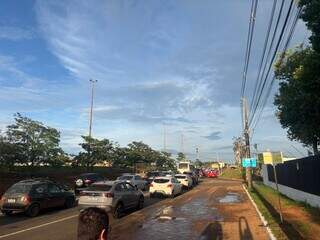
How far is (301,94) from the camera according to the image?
30703 mm

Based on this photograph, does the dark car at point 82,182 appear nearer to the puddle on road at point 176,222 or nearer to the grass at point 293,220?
the puddle on road at point 176,222

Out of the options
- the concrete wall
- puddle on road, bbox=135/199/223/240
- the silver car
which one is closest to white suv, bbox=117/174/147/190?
the concrete wall

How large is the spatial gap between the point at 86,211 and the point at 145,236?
10.6 metres

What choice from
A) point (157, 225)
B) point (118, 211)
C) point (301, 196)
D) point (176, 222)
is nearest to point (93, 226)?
point (157, 225)

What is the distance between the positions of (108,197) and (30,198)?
11.7 feet

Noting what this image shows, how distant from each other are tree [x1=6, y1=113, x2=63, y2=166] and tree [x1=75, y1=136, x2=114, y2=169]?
1485 centimetres

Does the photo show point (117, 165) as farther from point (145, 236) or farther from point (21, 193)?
point (145, 236)

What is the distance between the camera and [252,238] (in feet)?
46.7

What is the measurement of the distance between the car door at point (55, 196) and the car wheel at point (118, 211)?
3.56 metres

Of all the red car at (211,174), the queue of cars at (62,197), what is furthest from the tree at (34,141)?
the red car at (211,174)

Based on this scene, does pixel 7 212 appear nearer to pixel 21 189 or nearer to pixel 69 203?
pixel 21 189

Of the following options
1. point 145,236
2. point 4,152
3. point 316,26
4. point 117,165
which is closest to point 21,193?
point 145,236

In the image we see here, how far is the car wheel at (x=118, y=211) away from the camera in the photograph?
19.8 meters

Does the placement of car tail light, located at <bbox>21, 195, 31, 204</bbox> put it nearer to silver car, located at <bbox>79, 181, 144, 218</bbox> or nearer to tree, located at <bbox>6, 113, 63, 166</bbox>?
silver car, located at <bbox>79, 181, 144, 218</bbox>
